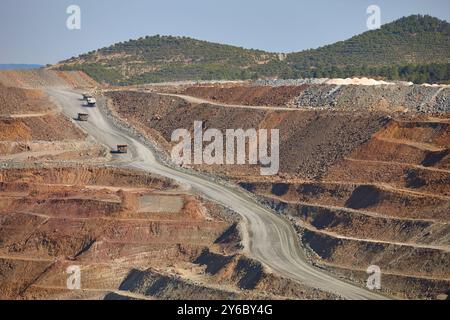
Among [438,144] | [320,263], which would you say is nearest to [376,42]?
[438,144]

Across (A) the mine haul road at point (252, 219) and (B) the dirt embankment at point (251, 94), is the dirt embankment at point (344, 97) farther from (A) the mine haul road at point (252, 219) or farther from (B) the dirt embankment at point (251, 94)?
(A) the mine haul road at point (252, 219)

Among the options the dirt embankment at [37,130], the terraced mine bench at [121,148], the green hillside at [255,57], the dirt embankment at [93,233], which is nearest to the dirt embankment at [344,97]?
the terraced mine bench at [121,148]

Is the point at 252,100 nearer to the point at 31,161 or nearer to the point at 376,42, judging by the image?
the point at 31,161

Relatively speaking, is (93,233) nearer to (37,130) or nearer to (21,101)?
(37,130)

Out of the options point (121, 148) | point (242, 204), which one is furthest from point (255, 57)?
point (242, 204)

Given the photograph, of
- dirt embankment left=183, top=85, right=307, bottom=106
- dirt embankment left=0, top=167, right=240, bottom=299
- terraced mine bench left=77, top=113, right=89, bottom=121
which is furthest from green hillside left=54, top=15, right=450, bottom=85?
dirt embankment left=0, top=167, right=240, bottom=299
